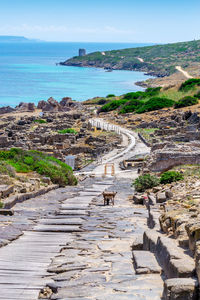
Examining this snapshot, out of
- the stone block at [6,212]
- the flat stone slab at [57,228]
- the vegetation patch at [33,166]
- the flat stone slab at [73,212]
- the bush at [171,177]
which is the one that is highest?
the flat stone slab at [57,228]

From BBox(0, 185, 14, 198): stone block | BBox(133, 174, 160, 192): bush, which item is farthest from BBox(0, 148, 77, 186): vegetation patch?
BBox(0, 185, 14, 198): stone block

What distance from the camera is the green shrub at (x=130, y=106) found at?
7312 cm

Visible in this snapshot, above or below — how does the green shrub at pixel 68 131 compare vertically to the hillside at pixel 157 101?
below

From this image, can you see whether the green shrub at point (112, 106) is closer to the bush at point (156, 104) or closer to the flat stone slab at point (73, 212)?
the bush at point (156, 104)

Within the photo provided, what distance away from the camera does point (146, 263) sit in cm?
638

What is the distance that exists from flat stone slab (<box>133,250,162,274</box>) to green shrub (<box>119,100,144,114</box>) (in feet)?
217

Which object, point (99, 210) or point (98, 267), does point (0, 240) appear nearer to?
point (98, 267)

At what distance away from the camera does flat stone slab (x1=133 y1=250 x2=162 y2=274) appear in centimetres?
612

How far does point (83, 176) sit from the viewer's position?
2914 centimetres

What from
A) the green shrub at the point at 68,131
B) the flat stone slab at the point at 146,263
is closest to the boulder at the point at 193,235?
the flat stone slab at the point at 146,263

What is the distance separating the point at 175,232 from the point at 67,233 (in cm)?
310

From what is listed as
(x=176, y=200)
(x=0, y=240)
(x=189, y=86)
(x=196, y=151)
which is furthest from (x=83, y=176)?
(x=189, y=86)

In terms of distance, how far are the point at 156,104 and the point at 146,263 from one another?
64.7 meters

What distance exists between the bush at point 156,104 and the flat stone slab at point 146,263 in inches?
2489
